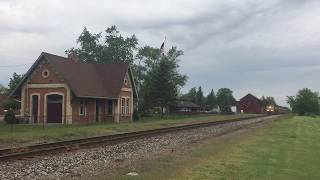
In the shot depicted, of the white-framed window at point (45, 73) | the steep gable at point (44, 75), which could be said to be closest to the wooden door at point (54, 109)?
the steep gable at point (44, 75)

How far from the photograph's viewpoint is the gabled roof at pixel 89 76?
165ft

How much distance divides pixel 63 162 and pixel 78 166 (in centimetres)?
106

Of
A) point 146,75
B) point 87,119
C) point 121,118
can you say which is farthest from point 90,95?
point 146,75

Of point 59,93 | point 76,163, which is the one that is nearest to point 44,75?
point 59,93

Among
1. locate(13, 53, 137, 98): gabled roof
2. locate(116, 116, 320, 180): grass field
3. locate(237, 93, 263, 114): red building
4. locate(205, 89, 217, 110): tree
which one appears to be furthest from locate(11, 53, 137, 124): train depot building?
locate(237, 93, 263, 114): red building

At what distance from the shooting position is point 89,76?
56.4 metres

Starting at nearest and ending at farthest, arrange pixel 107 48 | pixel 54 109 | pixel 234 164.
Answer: pixel 234 164, pixel 54 109, pixel 107 48

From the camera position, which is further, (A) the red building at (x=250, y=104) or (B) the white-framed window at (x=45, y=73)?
(A) the red building at (x=250, y=104)

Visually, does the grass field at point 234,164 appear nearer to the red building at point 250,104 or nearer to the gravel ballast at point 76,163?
the gravel ballast at point 76,163

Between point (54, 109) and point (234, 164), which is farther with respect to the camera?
point (54, 109)

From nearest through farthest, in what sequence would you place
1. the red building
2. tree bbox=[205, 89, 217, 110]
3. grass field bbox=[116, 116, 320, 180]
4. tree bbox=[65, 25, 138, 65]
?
1. grass field bbox=[116, 116, 320, 180]
2. tree bbox=[65, 25, 138, 65]
3. tree bbox=[205, 89, 217, 110]
4. the red building

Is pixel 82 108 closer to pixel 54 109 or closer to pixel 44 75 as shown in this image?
pixel 54 109

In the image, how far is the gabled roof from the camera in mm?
50438

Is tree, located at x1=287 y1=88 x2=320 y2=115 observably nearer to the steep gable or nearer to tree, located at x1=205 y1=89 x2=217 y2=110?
tree, located at x1=205 y1=89 x2=217 y2=110
